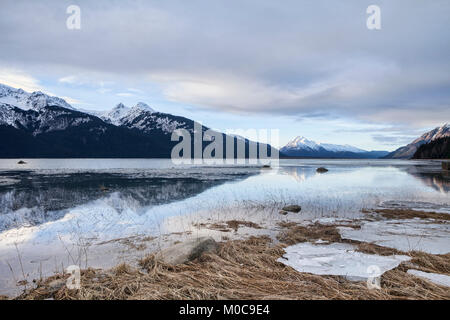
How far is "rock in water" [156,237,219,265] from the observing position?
280 inches

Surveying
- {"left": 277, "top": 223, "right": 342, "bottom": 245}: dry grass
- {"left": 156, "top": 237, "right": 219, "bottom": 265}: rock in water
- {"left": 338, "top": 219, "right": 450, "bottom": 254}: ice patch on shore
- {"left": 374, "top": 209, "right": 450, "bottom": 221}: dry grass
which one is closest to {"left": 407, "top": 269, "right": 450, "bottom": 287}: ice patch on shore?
{"left": 338, "top": 219, "right": 450, "bottom": 254}: ice patch on shore

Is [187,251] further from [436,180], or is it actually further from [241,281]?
[436,180]

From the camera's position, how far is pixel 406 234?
9820 millimetres

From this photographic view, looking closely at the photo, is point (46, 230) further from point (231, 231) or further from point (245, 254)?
point (245, 254)

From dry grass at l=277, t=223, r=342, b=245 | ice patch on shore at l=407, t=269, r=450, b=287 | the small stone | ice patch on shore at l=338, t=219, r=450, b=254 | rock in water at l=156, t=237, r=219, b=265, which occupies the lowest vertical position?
dry grass at l=277, t=223, r=342, b=245

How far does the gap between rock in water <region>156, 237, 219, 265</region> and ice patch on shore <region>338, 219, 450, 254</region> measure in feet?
18.4

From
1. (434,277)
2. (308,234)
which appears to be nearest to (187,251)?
(308,234)

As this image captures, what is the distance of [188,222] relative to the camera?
522 inches

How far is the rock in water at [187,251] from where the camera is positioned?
7.11 m

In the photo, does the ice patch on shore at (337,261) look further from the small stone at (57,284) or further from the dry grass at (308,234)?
the small stone at (57,284)

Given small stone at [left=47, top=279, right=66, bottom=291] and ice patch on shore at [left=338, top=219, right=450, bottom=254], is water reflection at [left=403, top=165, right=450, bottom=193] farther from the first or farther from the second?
small stone at [left=47, top=279, right=66, bottom=291]

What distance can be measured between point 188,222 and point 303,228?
6.00 metres

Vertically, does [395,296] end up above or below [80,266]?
above
